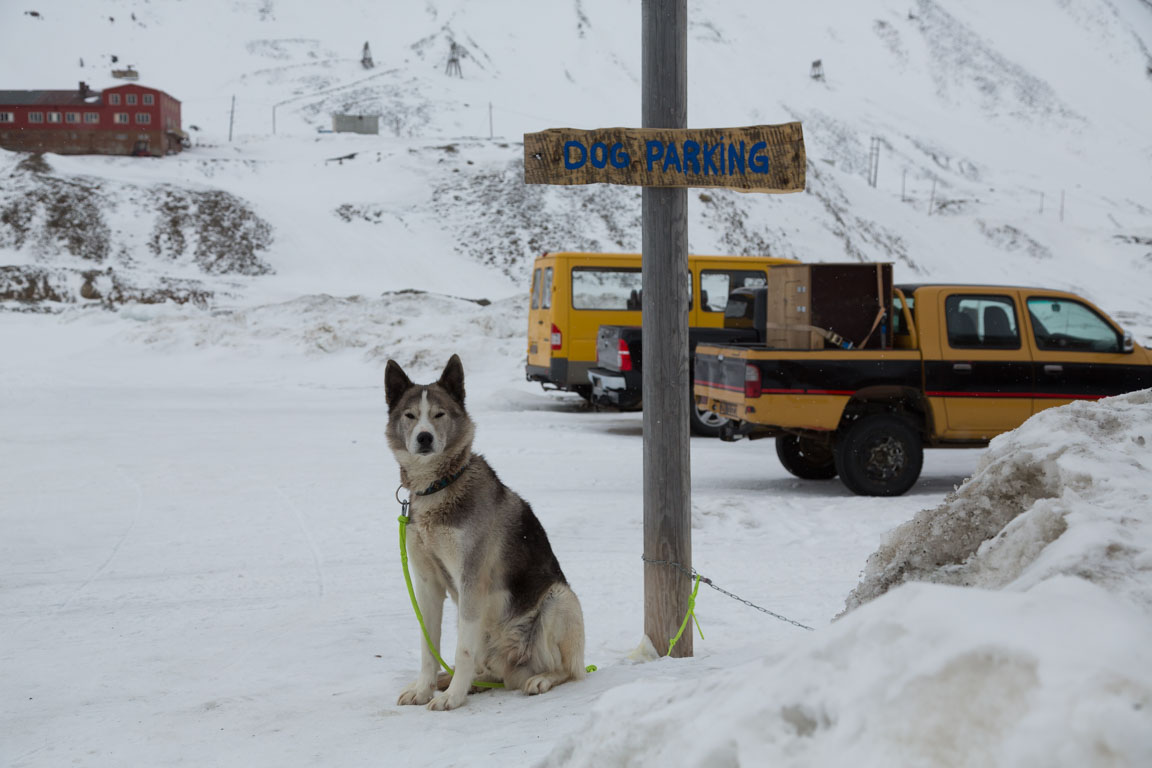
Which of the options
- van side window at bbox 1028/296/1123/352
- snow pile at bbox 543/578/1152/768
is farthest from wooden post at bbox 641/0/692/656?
van side window at bbox 1028/296/1123/352

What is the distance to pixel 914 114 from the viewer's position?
370ft

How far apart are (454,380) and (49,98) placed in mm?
59912

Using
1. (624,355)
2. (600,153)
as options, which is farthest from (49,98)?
(600,153)

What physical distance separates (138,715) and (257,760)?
97cm

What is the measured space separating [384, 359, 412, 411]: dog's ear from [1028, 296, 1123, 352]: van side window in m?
7.23

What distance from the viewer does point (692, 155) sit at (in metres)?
4.64

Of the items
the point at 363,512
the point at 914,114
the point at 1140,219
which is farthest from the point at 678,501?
the point at 914,114

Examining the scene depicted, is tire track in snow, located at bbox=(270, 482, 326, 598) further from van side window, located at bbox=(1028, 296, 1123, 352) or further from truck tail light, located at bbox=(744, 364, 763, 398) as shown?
van side window, located at bbox=(1028, 296, 1123, 352)

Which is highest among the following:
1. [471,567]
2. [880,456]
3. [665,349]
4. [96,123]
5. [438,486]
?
[96,123]

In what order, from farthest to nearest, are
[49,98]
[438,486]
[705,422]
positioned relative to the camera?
[49,98], [705,422], [438,486]

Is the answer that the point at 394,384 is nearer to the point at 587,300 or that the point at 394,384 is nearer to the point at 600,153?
the point at 600,153

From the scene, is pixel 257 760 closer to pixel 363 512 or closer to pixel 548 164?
pixel 548 164

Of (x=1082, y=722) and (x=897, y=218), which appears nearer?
(x=1082, y=722)

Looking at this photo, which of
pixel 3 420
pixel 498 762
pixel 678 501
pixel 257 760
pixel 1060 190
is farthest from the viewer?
pixel 1060 190
